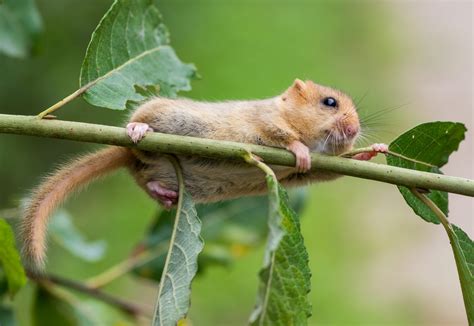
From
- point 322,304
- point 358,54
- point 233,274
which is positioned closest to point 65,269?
point 233,274

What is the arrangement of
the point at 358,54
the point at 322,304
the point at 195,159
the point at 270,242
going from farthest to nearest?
the point at 358,54, the point at 322,304, the point at 195,159, the point at 270,242

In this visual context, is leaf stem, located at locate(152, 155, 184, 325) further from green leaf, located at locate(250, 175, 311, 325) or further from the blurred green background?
the blurred green background

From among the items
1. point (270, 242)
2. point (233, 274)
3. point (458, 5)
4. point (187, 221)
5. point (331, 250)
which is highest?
point (458, 5)

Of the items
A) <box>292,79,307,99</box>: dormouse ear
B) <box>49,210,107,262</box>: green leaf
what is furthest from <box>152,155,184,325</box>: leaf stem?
<box>49,210,107,262</box>: green leaf

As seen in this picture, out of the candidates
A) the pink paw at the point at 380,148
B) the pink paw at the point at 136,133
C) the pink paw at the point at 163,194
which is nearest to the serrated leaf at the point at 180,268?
the pink paw at the point at 136,133

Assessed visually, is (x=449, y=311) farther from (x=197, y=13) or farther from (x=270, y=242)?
(x=270, y=242)

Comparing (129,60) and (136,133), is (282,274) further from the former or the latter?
(129,60)
